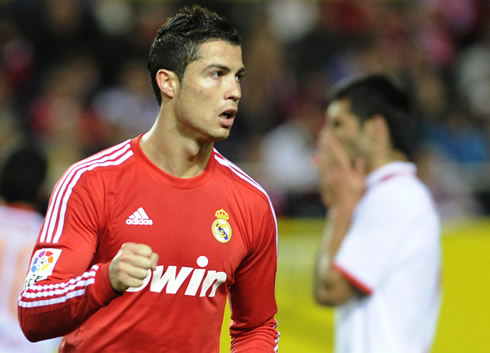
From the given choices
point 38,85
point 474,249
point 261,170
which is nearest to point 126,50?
point 38,85

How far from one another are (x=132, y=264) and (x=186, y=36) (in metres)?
0.99

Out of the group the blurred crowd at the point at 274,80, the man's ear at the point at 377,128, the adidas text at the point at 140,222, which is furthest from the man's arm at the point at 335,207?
the blurred crowd at the point at 274,80

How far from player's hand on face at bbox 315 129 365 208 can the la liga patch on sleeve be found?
2076mm

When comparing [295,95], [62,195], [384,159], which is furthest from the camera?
[295,95]

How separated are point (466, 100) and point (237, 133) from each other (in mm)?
3686

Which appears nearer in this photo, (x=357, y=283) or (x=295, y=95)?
(x=357, y=283)

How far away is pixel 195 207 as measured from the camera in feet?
11.2

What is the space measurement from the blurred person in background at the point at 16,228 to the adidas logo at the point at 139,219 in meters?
2.19

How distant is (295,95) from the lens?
10.1 metres

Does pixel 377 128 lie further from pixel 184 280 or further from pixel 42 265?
pixel 42 265

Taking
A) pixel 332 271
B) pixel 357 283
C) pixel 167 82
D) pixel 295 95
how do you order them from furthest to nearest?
pixel 295 95 < pixel 332 271 < pixel 357 283 < pixel 167 82

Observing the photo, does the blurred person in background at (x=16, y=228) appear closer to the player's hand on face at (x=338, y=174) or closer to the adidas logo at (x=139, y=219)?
the player's hand on face at (x=338, y=174)

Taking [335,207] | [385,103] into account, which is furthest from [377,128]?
[335,207]

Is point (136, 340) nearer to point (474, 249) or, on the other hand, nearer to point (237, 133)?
point (474, 249)
